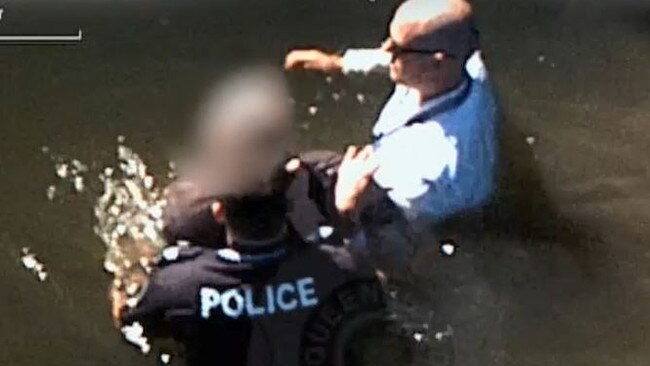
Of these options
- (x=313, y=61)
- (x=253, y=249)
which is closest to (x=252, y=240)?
(x=253, y=249)

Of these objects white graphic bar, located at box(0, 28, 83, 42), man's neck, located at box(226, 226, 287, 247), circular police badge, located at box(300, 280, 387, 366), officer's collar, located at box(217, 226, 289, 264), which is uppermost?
white graphic bar, located at box(0, 28, 83, 42)

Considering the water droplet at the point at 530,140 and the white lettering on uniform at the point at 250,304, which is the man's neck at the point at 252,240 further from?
the water droplet at the point at 530,140

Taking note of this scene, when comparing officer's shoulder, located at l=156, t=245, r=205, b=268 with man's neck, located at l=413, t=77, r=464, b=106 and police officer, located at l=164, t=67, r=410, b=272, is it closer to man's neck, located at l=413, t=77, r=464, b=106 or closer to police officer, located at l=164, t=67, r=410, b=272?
police officer, located at l=164, t=67, r=410, b=272

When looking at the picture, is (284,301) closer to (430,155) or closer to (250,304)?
(250,304)

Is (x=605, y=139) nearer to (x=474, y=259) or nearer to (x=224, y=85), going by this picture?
(x=474, y=259)

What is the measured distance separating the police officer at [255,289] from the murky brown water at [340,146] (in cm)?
3

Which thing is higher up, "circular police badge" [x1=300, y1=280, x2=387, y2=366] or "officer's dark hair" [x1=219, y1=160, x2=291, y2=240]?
"officer's dark hair" [x1=219, y1=160, x2=291, y2=240]

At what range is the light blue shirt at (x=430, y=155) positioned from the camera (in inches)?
28.9

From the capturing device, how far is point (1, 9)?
0.75 metres

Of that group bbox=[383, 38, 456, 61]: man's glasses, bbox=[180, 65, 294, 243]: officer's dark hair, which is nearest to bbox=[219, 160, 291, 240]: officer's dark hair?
bbox=[180, 65, 294, 243]: officer's dark hair

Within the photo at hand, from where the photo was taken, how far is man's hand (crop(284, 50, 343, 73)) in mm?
749

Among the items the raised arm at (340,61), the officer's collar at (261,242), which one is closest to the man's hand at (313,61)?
the raised arm at (340,61)

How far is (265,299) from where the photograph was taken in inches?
28.5

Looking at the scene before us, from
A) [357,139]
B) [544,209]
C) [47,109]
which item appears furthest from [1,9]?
[544,209]
